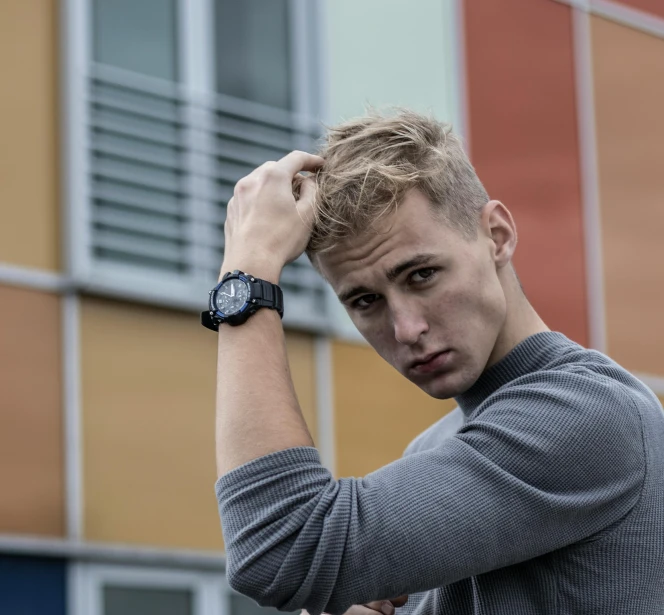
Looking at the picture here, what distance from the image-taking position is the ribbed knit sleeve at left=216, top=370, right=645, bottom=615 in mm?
2457

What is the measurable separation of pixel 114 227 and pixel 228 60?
1238mm

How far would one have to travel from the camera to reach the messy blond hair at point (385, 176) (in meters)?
2.79

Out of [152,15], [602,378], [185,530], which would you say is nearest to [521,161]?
[152,15]

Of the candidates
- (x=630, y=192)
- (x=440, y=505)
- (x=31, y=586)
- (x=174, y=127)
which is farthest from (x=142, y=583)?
(x=440, y=505)

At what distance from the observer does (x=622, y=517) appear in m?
2.58

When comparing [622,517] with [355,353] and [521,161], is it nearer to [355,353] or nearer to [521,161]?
[355,353]

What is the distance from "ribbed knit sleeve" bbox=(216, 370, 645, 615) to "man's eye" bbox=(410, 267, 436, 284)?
0.30 meters

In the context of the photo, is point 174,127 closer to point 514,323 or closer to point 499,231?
point 499,231

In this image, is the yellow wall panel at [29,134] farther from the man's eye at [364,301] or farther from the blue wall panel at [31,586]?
the man's eye at [364,301]

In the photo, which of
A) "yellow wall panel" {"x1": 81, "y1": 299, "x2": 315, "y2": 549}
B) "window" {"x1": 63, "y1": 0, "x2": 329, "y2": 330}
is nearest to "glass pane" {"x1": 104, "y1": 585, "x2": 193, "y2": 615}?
"yellow wall panel" {"x1": 81, "y1": 299, "x2": 315, "y2": 549}

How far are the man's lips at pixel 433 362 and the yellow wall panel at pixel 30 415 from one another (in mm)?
4401

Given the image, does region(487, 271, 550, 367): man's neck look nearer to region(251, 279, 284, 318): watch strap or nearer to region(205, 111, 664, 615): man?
region(205, 111, 664, 615): man

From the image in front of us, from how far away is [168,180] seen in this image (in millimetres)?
8078

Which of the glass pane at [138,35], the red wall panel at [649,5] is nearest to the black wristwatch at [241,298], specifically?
the glass pane at [138,35]
